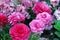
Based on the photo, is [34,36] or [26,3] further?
[26,3]

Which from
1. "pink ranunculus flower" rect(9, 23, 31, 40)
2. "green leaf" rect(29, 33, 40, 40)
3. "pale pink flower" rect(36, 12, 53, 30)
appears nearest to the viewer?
"pink ranunculus flower" rect(9, 23, 31, 40)

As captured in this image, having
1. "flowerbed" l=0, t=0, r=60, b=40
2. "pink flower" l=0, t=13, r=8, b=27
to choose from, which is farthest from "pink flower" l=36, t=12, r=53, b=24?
"pink flower" l=0, t=13, r=8, b=27

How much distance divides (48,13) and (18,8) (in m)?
0.24

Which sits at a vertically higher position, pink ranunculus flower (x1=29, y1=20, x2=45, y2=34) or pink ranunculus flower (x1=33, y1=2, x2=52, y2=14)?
pink ranunculus flower (x1=33, y1=2, x2=52, y2=14)

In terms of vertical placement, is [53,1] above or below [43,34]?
above

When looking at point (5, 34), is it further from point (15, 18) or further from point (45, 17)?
point (45, 17)

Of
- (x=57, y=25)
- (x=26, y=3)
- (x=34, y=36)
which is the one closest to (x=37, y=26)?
(x=34, y=36)

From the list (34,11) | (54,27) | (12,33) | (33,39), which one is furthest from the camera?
(34,11)

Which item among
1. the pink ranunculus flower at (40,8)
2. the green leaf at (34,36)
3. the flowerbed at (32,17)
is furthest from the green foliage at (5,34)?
the pink ranunculus flower at (40,8)

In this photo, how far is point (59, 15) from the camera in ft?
6.21

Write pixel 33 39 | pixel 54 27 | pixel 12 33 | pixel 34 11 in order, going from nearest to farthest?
1. pixel 12 33
2. pixel 33 39
3. pixel 54 27
4. pixel 34 11

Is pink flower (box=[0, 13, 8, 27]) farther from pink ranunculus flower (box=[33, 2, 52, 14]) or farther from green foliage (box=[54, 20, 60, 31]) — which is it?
green foliage (box=[54, 20, 60, 31])

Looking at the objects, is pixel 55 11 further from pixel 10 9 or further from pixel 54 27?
pixel 10 9

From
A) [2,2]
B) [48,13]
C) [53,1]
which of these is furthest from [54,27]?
[2,2]
